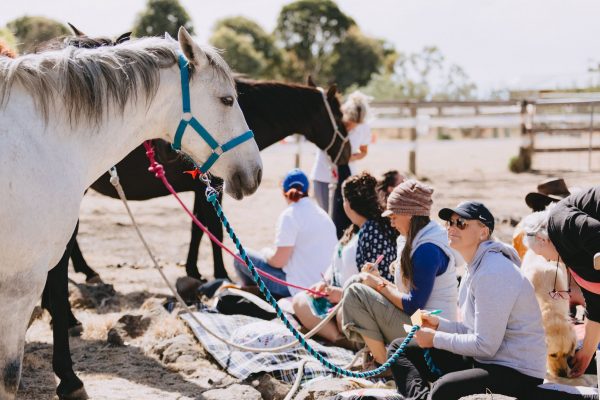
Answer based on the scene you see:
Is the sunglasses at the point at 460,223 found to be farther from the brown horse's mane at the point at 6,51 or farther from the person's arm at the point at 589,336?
the brown horse's mane at the point at 6,51

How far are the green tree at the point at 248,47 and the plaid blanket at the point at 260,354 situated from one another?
3488 centimetres

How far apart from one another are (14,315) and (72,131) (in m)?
0.80

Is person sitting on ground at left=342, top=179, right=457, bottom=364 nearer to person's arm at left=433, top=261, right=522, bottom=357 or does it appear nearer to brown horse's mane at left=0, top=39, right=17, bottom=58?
person's arm at left=433, top=261, right=522, bottom=357

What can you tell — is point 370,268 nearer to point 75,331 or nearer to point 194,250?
point 75,331

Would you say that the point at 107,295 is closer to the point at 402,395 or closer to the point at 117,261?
the point at 117,261

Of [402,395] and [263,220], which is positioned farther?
[263,220]

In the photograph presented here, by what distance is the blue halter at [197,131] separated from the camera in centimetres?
344

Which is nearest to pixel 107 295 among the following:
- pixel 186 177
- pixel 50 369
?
pixel 186 177

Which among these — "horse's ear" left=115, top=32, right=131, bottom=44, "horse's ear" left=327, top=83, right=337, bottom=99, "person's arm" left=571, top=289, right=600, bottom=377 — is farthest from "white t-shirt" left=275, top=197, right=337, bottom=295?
"horse's ear" left=327, top=83, right=337, bottom=99

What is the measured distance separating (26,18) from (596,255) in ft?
158

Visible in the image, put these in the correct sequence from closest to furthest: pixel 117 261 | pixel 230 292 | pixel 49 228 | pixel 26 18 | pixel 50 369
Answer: pixel 49 228 < pixel 50 369 < pixel 230 292 < pixel 117 261 < pixel 26 18

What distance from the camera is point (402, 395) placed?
368cm

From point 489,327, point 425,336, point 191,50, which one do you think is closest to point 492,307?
point 489,327

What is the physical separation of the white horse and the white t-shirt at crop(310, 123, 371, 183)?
4.00 meters
